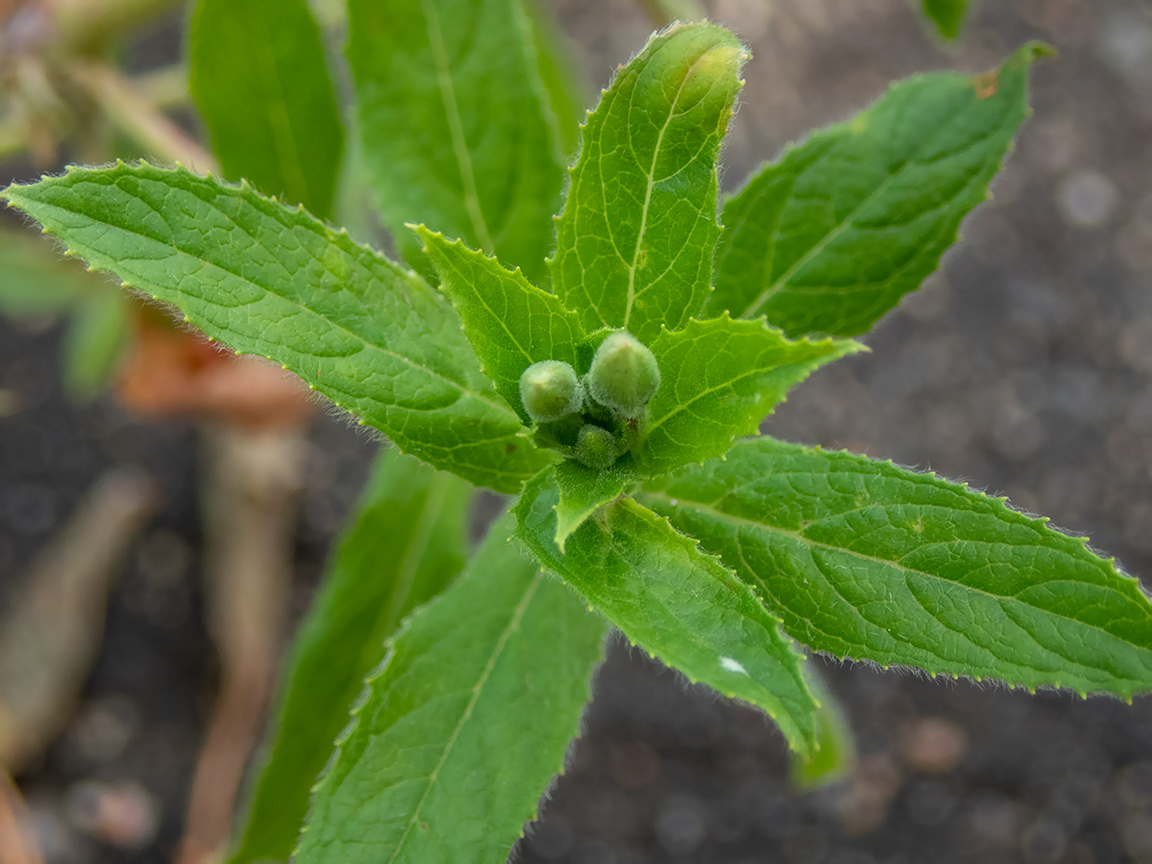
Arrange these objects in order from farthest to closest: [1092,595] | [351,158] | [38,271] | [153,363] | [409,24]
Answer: [38,271], [153,363], [351,158], [409,24], [1092,595]

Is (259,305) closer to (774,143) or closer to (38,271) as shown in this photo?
(38,271)

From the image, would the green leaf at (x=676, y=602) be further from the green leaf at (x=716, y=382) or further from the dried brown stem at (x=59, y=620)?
the dried brown stem at (x=59, y=620)

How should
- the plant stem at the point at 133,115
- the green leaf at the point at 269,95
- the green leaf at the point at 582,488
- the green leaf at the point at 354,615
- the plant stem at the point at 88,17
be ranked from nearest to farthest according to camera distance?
the green leaf at the point at 582,488 → the green leaf at the point at 269,95 → the green leaf at the point at 354,615 → the plant stem at the point at 133,115 → the plant stem at the point at 88,17

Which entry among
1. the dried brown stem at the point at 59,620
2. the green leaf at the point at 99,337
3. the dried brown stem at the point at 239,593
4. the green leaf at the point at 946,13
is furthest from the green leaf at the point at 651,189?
the dried brown stem at the point at 59,620

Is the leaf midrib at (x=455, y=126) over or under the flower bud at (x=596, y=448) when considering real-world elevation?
over

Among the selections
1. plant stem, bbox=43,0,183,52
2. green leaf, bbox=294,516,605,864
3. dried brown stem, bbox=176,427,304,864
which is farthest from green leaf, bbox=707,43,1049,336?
dried brown stem, bbox=176,427,304,864

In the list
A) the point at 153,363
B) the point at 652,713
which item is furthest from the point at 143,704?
the point at 652,713

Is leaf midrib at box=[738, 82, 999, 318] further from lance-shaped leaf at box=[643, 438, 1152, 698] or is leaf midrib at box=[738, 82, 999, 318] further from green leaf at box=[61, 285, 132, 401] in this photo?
green leaf at box=[61, 285, 132, 401]
